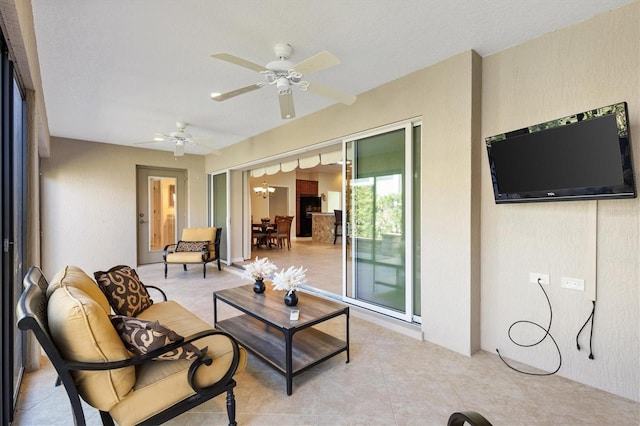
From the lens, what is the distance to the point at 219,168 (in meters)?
6.41

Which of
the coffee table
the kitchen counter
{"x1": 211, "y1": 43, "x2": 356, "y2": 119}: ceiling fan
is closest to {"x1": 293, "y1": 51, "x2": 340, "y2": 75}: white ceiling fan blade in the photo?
{"x1": 211, "y1": 43, "x2": 356, "y2": 119}: ceiling fan

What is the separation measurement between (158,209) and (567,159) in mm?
6999

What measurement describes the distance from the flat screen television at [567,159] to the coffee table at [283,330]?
5.58 feet

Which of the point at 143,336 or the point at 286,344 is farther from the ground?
the point at 143,336

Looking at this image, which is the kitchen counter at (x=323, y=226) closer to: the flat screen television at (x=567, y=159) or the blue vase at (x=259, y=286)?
the blue vase at (x=259, y=286)

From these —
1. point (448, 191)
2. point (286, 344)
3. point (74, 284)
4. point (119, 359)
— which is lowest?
point (286, 344)

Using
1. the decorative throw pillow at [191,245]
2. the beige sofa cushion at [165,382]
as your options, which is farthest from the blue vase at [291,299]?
the decorative throw pillow at [191,245]

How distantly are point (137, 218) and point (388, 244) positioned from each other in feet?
18.1

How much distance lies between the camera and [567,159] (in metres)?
2.00

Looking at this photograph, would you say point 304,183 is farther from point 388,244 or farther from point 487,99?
point 487,99

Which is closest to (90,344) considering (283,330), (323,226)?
(283,330)

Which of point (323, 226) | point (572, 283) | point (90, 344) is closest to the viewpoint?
point (90, 344)

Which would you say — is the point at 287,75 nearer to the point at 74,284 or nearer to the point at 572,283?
the point at 74,284

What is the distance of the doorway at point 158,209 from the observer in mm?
6230
